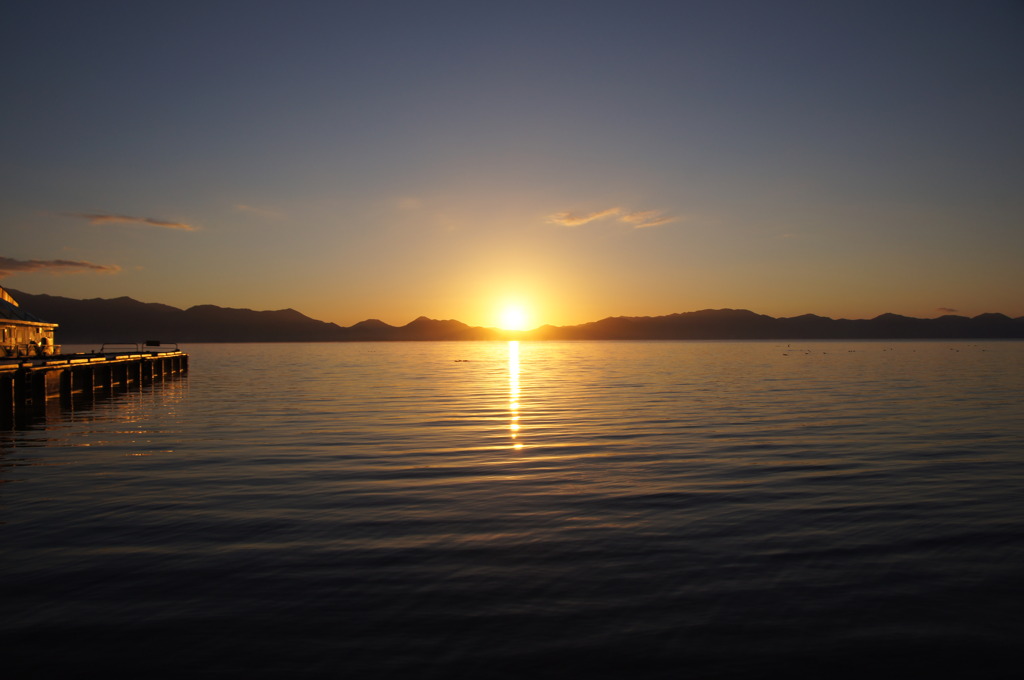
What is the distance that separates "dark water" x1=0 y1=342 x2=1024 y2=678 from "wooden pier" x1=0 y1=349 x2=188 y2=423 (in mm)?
9499

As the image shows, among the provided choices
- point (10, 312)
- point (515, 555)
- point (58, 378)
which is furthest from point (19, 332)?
point (515, 555)

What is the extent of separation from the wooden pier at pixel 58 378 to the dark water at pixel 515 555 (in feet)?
31.2

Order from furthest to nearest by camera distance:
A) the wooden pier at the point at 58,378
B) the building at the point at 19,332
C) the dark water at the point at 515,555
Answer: the building at the point at 19,332
the wooden pier at the point at 58,378
the dark water at the point at 515,555

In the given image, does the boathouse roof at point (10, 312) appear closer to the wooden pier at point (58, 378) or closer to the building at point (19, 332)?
the building at point (19, 332)

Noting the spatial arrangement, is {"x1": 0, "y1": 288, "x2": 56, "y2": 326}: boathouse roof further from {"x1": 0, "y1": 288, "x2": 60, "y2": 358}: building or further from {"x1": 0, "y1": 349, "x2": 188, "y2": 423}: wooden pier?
{"x1": 0, "y1": 349, "x2": 188, "y2": 423}: wooden pier

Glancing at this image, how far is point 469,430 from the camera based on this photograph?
27000mm

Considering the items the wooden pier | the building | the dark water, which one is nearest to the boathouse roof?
the building

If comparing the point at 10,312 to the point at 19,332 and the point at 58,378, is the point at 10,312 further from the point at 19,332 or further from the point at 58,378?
the point at 58,378

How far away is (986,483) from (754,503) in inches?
243

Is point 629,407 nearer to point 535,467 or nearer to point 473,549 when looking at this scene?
point 535,467

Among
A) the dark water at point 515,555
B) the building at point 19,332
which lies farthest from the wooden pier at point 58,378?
the dark water at point 515,555

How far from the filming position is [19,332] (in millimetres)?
58469

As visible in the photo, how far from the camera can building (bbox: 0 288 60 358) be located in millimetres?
54403

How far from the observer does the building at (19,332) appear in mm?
54403
